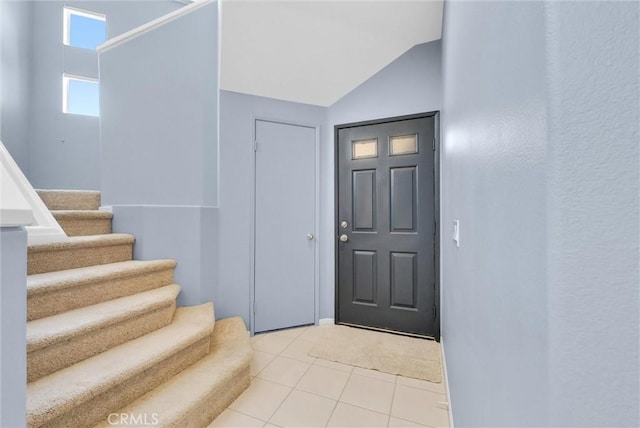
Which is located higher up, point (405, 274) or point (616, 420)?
point (616, 420)

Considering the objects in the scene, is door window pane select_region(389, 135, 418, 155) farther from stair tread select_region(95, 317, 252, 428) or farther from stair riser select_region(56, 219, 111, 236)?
stair riser select_region(56, 219, 111, 236)

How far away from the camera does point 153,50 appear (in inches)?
96.0

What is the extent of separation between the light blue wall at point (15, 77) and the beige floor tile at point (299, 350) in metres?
4.11

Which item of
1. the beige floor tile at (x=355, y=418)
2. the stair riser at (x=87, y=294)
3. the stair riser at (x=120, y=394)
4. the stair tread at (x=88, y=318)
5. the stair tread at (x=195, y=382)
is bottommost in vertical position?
the beige floor tile at (x=355, y=418)

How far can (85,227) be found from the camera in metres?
2.16

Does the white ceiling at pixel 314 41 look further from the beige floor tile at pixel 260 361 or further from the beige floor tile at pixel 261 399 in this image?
the beige floor tile at pixel 261 399

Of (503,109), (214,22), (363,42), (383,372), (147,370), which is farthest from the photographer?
(214,22)

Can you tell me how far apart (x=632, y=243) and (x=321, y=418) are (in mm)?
1715

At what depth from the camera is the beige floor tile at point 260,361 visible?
203 centimetres

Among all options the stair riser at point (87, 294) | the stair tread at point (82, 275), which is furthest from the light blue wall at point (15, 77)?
the stair riser at point (87, 294)

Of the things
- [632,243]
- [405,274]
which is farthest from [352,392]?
[632,243]

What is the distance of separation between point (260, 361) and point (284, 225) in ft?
3.98

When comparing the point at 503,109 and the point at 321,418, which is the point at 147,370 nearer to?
the point at 321,418

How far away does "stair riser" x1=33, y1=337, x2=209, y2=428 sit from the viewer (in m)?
1.05
